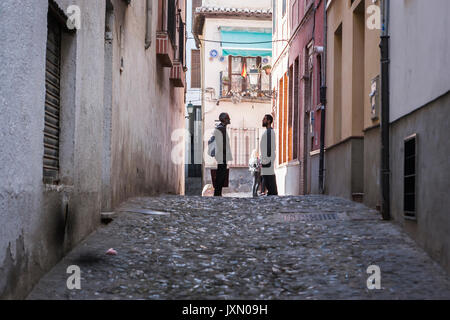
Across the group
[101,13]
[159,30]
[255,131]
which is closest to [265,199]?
[159,30]

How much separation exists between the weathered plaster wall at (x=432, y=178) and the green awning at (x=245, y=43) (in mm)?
24292

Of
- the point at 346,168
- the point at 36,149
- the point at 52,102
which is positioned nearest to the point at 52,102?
the point at 52,102

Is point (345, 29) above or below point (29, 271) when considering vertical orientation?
above

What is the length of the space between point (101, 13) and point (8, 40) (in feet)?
10.6

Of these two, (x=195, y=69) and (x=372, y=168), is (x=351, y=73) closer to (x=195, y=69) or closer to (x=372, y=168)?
(x=372, y=168)

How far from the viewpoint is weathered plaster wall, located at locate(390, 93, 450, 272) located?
5387 millimetres

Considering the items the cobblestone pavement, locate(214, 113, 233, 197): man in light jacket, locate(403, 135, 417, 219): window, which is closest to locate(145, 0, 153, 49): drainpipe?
locate(214, 113, 233, 197): man in light jacket

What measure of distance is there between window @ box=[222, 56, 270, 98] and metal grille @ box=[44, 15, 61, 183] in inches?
1000

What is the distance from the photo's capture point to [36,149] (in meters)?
4.76

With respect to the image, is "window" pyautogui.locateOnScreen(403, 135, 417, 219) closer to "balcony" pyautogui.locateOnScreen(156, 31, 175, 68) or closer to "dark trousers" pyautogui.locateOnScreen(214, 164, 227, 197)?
"balcony" pyautogui.locateOnScreen(156, 31, 175, 68)

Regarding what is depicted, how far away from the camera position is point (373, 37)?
907 cm

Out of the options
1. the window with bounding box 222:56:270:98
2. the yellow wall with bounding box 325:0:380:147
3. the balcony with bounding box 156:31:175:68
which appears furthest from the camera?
the window with bounding box 222:56:270:98

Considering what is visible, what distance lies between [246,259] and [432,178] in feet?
5.78

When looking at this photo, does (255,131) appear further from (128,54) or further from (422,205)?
(422,205)
